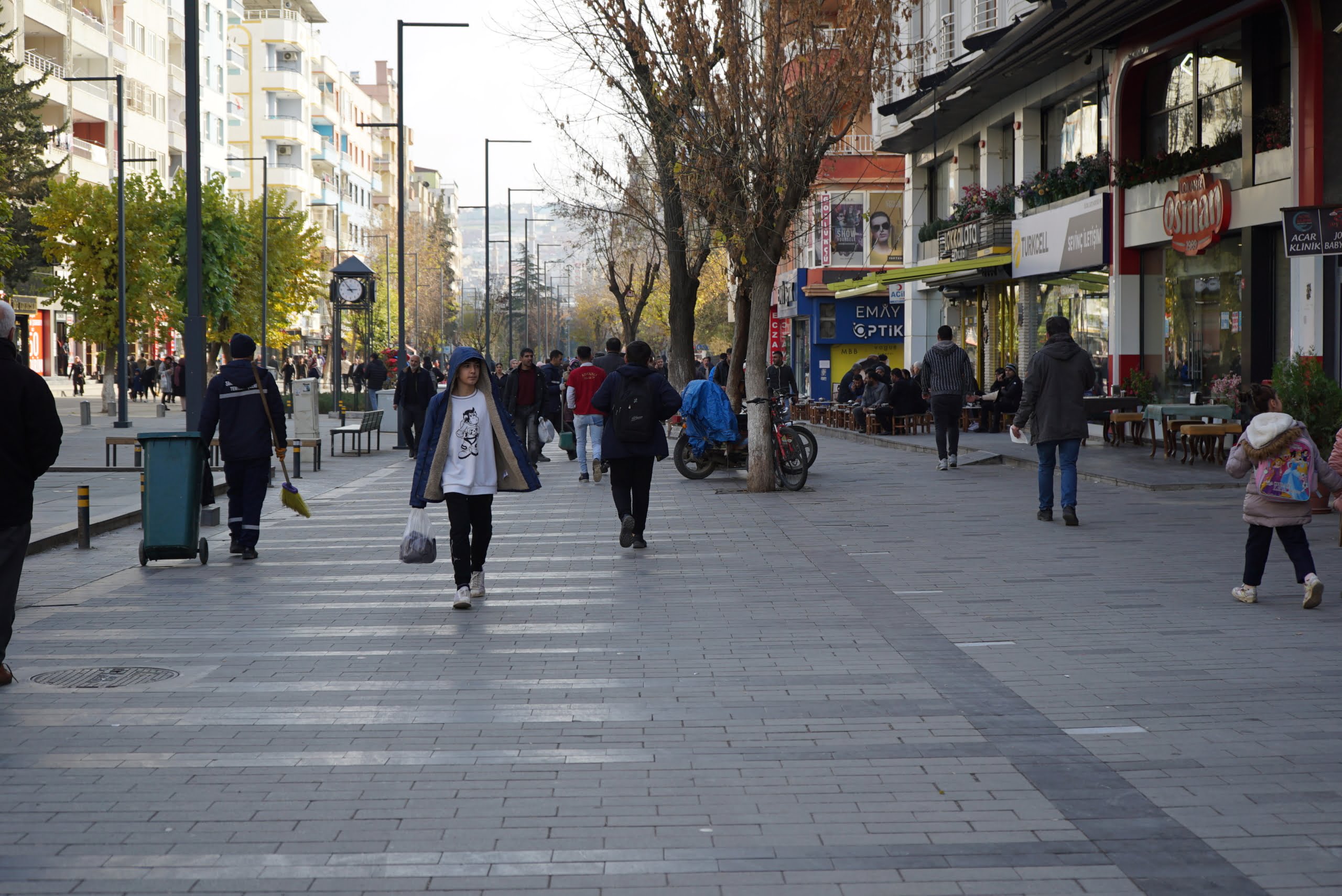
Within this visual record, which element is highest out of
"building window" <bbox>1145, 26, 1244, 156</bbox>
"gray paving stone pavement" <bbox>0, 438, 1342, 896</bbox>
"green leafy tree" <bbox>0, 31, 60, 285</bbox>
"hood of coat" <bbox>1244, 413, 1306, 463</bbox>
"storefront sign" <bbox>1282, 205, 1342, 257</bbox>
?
"green leafy tree" <bbox>0, 31, 60, 285</bbox>

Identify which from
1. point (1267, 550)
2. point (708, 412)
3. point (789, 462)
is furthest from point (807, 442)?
point (1267, 550)

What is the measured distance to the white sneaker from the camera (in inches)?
336

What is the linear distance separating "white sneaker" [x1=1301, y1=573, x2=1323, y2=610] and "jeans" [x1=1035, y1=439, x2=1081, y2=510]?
4788 mm

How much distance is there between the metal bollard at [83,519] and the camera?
40.7ft

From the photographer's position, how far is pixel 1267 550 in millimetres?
8852

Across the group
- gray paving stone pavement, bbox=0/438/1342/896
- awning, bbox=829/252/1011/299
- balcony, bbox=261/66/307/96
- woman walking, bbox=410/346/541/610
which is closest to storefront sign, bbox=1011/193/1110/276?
awning, bbox=829/252/1011/299

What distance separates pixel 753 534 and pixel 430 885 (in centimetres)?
916

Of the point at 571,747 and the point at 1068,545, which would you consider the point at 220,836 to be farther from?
the point at 1068,545

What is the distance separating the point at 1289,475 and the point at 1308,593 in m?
0.69

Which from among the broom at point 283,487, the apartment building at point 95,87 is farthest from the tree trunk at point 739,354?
the apartment building at point 95,87

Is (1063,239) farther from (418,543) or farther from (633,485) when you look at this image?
(418,543)

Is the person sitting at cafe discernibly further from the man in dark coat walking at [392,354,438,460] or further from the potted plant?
the potted plant

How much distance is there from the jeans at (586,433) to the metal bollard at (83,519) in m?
8.05

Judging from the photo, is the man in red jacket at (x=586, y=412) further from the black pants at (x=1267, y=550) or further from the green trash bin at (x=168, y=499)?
the black pants at (x=1267, y=550)
